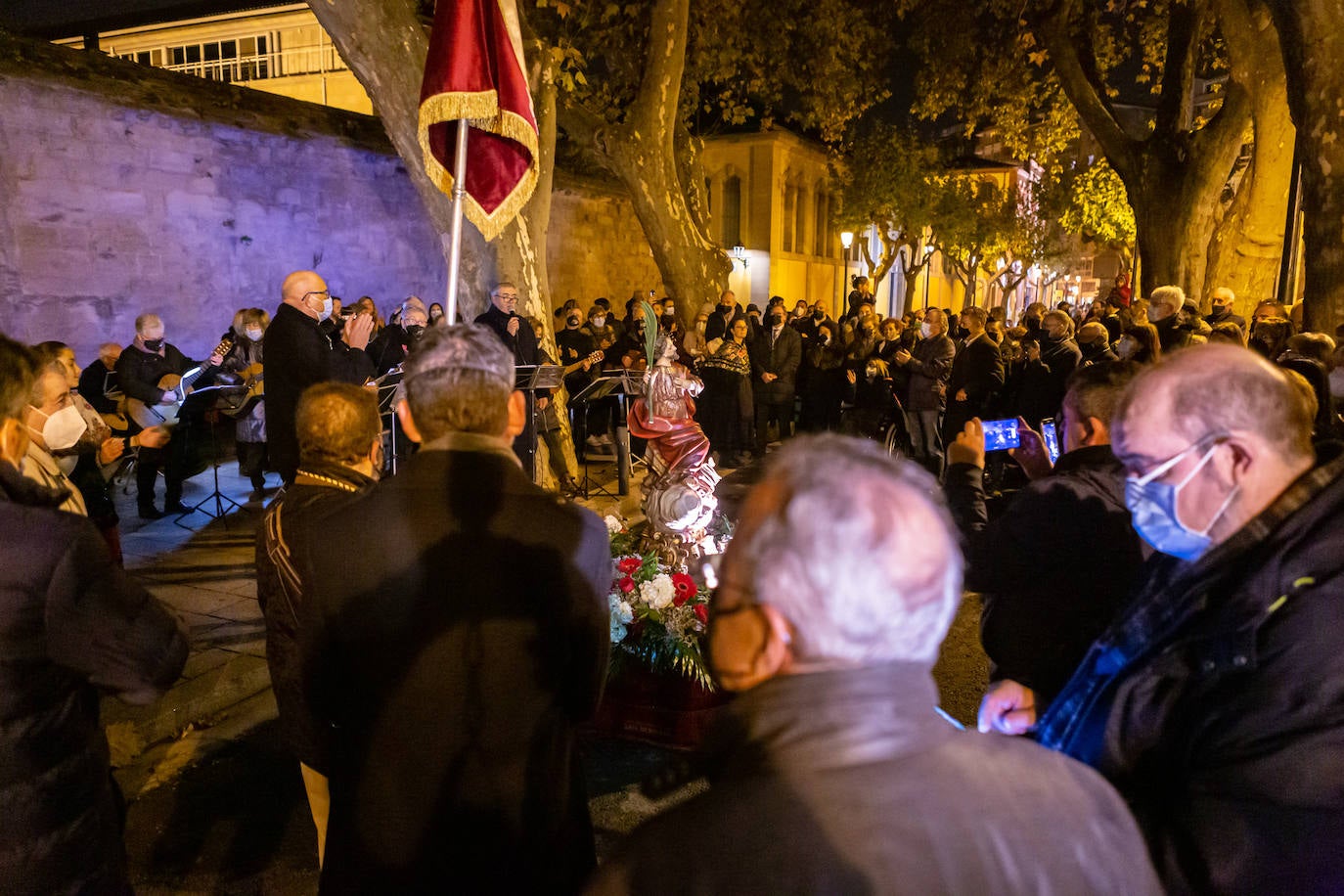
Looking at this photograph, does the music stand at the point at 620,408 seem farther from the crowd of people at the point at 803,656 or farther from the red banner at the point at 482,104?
the crowd of people at the point at 803,656

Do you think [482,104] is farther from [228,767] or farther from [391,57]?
[391,57]

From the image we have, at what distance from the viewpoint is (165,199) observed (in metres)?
10.8

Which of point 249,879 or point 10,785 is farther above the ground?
point 10,785

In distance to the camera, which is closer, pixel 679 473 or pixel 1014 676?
pixel 1014 676

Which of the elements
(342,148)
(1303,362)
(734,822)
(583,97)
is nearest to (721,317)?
(583,97)

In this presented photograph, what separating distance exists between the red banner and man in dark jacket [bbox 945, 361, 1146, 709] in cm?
290

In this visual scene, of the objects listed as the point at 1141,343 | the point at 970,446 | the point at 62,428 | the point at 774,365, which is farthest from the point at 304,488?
the point at 774,365

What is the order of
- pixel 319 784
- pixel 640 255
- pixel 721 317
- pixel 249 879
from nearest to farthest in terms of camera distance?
pixel 319 784 < pixel 249 879 < pixel 721 317 < pixel 640 255

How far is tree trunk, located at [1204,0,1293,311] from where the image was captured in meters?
12.1

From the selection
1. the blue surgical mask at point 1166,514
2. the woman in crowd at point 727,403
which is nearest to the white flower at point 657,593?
the blue surgical mask at point 1166,514

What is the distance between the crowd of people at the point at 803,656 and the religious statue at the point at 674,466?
1.90m

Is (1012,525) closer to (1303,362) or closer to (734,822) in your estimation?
(734,822)

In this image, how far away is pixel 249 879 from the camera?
10.9 feet

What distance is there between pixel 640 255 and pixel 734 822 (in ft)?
69.9
